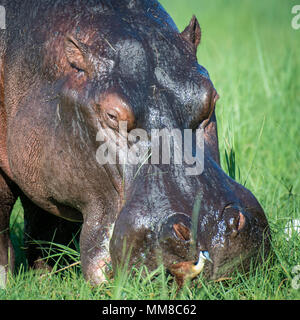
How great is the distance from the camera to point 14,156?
3555 mm

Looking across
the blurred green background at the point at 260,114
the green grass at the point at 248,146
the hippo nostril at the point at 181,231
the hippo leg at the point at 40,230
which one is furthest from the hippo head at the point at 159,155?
the hippo leg at the point at 40,230

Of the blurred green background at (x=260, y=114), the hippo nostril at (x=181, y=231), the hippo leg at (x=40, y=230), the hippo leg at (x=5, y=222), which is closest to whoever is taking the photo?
the hippo nostril at (x=181, y=231)

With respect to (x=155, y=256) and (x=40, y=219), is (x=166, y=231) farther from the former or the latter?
(x=40, y=219)

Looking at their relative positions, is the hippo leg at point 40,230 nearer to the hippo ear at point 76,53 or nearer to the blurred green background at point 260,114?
the blurred green background at point 260,114

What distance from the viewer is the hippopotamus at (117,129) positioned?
109 inches

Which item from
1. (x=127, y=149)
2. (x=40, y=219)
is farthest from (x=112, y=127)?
(x=40, y=219)

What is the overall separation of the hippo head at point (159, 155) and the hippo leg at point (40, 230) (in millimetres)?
1308

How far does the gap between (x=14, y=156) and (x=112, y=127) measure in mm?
800

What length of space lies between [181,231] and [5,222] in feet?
5.96

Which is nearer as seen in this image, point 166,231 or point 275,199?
point 166,231

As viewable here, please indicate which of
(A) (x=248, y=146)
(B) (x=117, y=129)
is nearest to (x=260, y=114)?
(A) (x=248, y=146)

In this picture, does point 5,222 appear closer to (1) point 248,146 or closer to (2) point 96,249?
(2) point 96,249

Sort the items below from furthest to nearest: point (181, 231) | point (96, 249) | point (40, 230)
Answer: point (40, 230) → point (96, 249) → point (181, 231)

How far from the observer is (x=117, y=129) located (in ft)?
9.73
